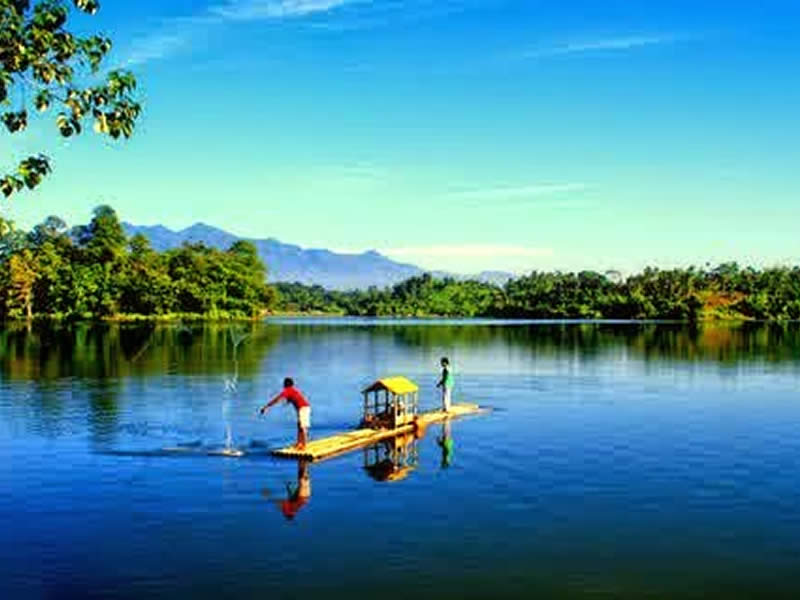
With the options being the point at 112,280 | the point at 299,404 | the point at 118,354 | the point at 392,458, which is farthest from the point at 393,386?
the point at 112,280

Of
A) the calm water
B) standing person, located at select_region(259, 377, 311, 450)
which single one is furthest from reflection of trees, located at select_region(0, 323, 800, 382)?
standing person, located at select_region(259, 377, 311, 450)

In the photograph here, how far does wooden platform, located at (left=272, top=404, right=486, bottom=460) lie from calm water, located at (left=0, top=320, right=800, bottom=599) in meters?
0.68

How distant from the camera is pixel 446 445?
3728 cm

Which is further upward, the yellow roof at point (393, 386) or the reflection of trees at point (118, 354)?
the yellow roof at point (393, 386)

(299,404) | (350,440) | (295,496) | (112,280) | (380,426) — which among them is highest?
(112,280)

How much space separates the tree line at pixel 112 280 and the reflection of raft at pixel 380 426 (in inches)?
5488

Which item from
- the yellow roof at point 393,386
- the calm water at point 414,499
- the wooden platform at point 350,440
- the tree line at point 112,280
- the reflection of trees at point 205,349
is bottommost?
the calm water at point 414,499

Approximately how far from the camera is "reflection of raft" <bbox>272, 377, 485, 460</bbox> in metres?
33.2

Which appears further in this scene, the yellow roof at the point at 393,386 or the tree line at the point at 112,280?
the tree line at the point at 112,280

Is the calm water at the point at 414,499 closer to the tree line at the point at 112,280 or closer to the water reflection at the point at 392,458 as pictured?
the water reflection at the point at 392,458

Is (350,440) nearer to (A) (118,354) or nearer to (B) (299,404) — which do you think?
(B) (299,404)

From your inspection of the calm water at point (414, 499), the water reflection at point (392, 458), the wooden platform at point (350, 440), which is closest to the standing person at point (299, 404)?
the wooden platform at point (350, 440)

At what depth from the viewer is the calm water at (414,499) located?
2014 centimetres

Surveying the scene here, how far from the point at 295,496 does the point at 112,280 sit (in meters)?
154
